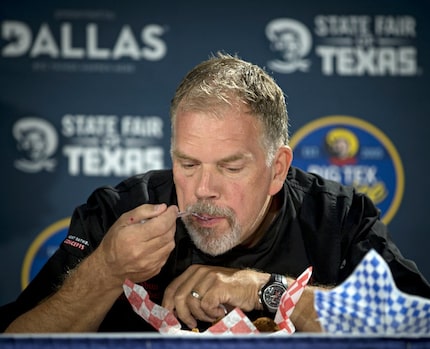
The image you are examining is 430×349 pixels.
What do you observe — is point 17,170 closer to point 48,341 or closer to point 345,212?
point 345,212

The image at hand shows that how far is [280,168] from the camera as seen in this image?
81.4 inches

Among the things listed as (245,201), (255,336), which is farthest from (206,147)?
(255,336)

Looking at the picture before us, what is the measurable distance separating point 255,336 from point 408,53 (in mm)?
2610

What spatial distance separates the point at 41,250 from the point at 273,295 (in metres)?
1.70

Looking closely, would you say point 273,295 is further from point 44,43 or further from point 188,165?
point 44,43

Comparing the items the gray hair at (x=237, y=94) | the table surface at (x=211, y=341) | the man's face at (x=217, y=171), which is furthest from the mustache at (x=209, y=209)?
the table surface at (x=211, y=341)

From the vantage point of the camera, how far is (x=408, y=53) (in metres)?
3.32

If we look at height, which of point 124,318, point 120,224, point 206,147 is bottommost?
point 124,318

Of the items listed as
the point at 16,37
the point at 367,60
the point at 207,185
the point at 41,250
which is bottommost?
the point at 41,250

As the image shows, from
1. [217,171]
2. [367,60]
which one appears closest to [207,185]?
[217,171]

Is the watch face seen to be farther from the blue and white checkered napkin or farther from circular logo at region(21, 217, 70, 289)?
circular logo at region(21, 217, 70, 289)

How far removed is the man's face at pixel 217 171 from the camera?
181 centimetres

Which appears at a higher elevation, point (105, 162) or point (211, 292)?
point (105, 162)

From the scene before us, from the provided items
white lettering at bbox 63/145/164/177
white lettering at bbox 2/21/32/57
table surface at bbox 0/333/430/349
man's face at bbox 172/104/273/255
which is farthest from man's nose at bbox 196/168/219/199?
white lettering at bbox 2/21/32/57
